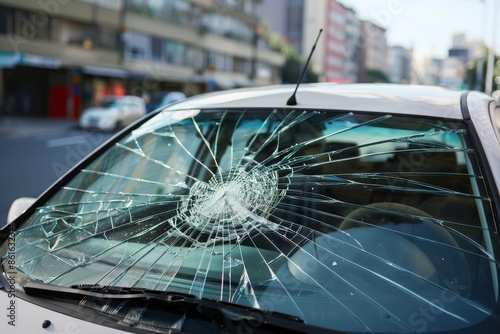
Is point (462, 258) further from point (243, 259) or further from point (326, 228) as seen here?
point (243, 259)

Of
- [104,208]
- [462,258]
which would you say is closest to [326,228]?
[462,258]

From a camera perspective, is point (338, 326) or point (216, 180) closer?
point (338, 326)

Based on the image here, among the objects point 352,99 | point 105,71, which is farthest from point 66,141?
point 352,99

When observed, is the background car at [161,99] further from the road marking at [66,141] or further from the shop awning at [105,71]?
the shop awning at [105,71]

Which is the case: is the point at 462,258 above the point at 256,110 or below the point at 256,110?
below

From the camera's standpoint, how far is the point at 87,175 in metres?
2.29

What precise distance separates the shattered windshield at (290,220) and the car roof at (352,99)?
0.04m

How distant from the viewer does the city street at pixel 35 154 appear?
859cm

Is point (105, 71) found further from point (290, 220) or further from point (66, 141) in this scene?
point (290, 220)

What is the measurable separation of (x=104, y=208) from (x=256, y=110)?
2.46ft

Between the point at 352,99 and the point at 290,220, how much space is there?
1.92 ft

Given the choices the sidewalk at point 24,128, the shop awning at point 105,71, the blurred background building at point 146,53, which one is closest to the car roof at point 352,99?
the blurred background building at point 146,53

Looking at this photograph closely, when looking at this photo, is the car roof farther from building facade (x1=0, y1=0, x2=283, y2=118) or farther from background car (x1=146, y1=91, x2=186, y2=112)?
building facade (x1=0, y1=0, x2=283, y2=118)

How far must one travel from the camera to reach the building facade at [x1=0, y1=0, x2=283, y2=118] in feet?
86.1
